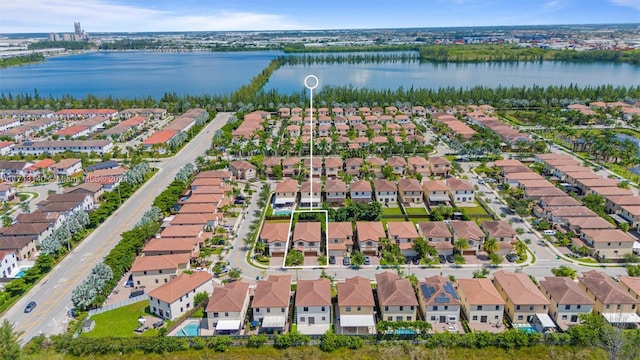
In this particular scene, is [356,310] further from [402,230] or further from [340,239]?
[402,230]

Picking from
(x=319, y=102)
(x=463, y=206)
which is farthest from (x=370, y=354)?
(x=319, y=102)

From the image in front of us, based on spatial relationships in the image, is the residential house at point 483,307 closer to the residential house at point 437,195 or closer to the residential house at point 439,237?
the residential house at point 439,237

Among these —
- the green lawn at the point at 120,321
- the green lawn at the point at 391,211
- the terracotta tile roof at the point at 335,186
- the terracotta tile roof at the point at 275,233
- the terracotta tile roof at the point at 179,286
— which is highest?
the terracotta tile roof at the point at 335,186

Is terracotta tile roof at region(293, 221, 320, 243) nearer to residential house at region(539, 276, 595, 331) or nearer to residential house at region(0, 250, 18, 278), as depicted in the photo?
residential house at region(539, 276, 595, 331)

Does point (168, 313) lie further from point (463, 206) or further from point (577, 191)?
point (577, 191)

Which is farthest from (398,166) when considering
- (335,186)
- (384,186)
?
(335,186)

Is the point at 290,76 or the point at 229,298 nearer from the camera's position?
the point at 229,298

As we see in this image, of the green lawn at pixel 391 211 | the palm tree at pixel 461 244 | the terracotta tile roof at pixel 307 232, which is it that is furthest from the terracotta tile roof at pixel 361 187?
the palm tree at pixel 461 244
